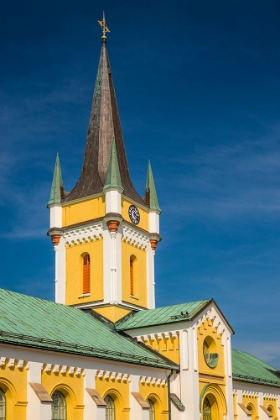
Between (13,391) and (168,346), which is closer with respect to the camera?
(13,391)

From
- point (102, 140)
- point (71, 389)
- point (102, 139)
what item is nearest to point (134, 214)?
point (102, 140)

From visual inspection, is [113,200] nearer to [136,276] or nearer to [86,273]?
[86,273]

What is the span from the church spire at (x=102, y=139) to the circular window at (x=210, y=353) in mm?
14497

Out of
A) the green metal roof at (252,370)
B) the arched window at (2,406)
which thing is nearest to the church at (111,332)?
the arched window at (2,406)

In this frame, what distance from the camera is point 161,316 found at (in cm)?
4909

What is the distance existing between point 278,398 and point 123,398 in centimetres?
2413

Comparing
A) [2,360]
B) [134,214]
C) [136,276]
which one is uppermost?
[134,214]

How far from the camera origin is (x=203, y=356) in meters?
47.5

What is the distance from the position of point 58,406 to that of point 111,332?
35.7 ft

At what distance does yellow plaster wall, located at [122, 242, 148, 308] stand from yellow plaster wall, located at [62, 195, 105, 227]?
345cm

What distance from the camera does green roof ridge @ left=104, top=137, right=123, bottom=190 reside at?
178ft

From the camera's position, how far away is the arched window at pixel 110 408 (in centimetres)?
4012

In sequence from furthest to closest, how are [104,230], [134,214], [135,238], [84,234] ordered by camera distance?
[134,214] → [135,238] → [84,234] → [104,230]

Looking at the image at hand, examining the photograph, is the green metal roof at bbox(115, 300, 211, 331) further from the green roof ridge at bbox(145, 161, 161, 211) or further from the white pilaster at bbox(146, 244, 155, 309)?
the green roof ridge at bbox(145, 161, 161, 211)
